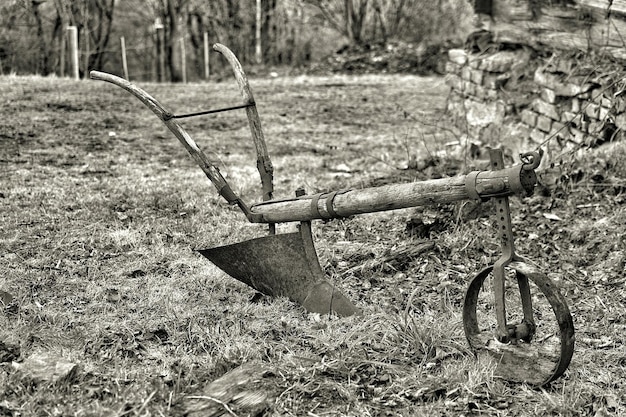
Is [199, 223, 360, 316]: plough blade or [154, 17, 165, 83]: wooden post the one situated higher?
[154, 17, 165, 83]: wooden post

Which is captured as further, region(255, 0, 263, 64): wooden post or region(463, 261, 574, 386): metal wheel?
region(255, 0, 263, 64): wooden post

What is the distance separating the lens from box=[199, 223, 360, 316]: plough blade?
3809 millimetres

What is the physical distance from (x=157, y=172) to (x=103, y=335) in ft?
10.9

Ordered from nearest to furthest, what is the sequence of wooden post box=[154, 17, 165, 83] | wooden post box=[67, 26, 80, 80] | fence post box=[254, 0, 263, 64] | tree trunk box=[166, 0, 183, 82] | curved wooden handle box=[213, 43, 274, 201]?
curved wooden handle box=[213, 43, 274, 201], wooden post box=[67, 26, 80, 80], tree trunk box=[166, 0, 183, 82], wooden post box=[154, 17, 165, 83], fence post box=[254, 0, 263, 64]

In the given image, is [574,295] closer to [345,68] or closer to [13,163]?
[13,163]

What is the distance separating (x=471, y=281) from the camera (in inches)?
126

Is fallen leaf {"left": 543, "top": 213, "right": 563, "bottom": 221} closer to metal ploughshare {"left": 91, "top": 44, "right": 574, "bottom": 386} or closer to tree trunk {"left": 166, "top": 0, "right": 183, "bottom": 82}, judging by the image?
metal ploughshare {"left": 91, "top": 44, "right": 574, "bottom": 386}

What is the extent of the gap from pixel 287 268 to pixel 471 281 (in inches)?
42.0

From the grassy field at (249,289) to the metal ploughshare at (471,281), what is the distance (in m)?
0.10

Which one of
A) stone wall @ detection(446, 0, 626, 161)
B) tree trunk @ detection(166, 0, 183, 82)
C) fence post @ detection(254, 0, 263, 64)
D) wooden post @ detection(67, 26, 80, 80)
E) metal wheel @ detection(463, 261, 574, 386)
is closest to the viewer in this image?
metal wheel @ detection(463, 261, 574, 386)

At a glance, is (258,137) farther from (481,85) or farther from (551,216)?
(481,85)

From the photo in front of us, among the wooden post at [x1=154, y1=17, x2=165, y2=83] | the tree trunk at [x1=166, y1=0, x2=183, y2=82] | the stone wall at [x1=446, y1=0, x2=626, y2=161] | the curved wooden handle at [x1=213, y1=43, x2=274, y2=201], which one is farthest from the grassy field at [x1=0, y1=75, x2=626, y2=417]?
the wooden post at [x1=154, y1=17, x2=165, y2=83]

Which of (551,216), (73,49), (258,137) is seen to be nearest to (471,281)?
(258,137)

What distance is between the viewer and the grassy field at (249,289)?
2988 mm
